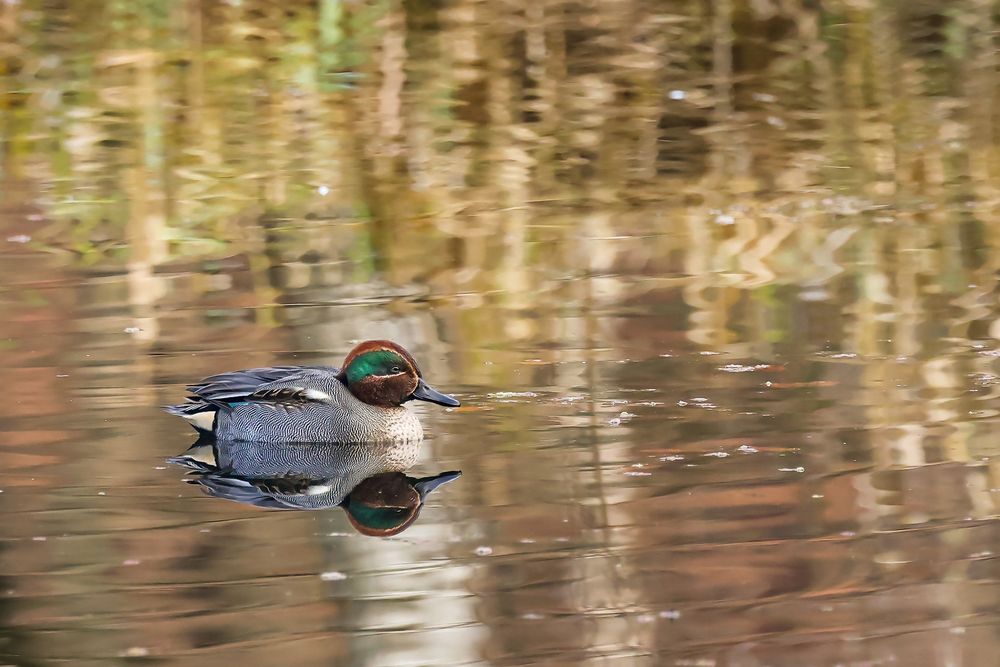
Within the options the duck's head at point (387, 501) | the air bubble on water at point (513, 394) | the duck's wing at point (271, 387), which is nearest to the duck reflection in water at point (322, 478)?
the duck's head at point (387, 501)

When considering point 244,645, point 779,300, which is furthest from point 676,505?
point 779,300

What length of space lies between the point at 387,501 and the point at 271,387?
1.11 m

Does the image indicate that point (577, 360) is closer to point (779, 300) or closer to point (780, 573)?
point (779, 300)

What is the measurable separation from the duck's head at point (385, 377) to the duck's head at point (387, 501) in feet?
1.80

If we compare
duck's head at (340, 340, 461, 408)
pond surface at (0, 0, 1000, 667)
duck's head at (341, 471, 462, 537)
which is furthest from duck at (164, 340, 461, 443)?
duck's head at (341, 471, 462, 537)

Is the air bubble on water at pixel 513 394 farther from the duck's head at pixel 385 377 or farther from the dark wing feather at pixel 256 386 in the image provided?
the dark wing feather at pixel 256 386

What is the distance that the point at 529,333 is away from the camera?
9.40 m

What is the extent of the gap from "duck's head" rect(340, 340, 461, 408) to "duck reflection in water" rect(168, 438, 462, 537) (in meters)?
0.22

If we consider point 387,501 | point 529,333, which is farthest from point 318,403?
point 529,333

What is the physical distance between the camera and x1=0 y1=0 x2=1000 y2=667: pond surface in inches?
231

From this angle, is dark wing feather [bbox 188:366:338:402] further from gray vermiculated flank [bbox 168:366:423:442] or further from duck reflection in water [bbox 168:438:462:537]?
duck reflection in water [bbox 168:438:462:537]

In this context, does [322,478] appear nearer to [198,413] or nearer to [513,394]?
[198,413]

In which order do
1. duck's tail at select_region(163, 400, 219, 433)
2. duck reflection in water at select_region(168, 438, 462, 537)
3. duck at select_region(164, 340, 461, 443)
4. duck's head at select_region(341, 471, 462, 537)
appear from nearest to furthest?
duck's head at select_region(341, 471, 462, 537) < duck reflection in water at select_region(168, 438, 462, 537) < duck's tail at select_region(163, 400, 219, 433) < duck at select_region(164, 340, 461, 443)

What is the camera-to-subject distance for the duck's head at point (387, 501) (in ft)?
22.3
